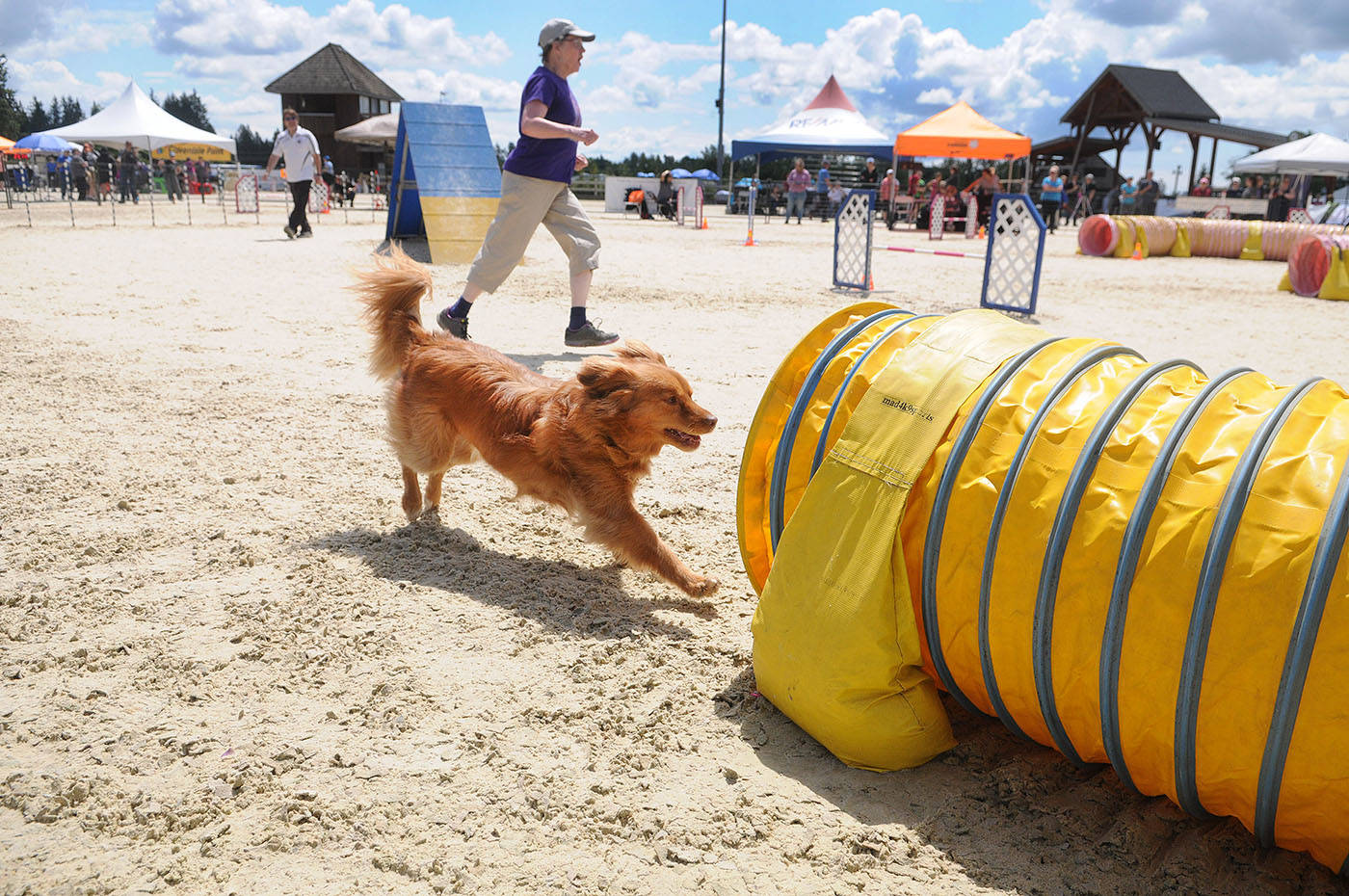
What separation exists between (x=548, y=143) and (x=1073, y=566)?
566cm

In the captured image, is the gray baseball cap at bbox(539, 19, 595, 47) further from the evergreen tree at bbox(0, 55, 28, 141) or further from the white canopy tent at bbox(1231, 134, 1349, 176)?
the evergreen tree at bbox(0, 55, 28, 141)

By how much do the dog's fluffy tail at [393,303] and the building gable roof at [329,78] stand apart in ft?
200

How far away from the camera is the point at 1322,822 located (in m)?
1.93

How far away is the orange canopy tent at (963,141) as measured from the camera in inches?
1041

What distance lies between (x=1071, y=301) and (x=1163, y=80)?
1437 inches

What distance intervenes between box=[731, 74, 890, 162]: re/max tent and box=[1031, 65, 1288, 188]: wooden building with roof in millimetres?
13199

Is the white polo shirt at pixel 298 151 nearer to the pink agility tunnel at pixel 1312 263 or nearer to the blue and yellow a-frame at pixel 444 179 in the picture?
the blue and yellow a-frame at pixel 444 179

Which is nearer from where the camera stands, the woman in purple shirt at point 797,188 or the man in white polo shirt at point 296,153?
the man in white polo shirt at point 296,153

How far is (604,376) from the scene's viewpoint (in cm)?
352

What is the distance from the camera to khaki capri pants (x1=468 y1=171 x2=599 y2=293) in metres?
6.89

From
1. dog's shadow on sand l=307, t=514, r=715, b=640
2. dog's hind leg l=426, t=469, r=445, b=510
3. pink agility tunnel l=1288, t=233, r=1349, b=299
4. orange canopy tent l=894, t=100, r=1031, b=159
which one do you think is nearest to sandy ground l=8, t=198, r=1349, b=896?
dog's shadow on sand l=307, t=514, r=715, b=640

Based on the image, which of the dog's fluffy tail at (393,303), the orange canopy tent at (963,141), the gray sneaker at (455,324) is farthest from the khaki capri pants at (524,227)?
the orange canopy tent at (963,141)

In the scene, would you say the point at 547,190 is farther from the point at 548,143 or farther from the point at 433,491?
the point at 433,491

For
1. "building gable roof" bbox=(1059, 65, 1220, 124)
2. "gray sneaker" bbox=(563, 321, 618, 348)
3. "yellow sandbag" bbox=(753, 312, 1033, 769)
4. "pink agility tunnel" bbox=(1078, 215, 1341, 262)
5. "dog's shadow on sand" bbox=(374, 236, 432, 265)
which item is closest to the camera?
"yellow sandbag" bbox=(753, 312, 1033, 769)
